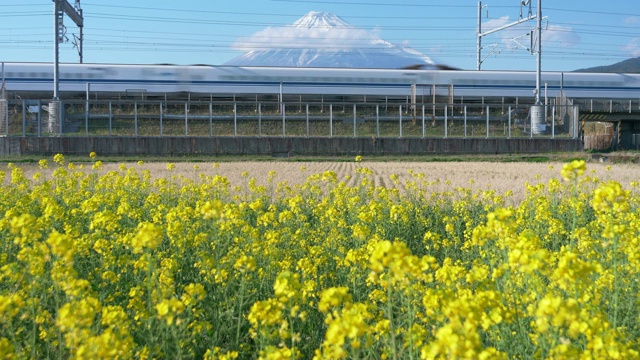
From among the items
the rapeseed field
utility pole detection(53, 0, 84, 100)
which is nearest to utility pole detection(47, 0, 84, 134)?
utility pole detection(53, 0, 84, 100)

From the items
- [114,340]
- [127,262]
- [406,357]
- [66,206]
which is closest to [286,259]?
[127,262]

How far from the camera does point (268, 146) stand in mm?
22891

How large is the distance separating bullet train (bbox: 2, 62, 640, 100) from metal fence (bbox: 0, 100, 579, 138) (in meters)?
1.62

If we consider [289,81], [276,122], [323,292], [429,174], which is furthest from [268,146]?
[323,292]

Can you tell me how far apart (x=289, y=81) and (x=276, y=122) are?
477 cm

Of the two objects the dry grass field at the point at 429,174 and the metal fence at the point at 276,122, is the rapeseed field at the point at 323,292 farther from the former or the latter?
the metal fence at the point at 276,122

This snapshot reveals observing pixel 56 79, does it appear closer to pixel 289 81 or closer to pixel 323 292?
pixel 289 81

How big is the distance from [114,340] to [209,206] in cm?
135

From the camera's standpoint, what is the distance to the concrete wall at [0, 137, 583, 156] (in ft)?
71.2

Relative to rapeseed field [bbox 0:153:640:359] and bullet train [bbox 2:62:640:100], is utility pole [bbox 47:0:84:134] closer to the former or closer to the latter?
bullet train [bbox 2:62:640:100]

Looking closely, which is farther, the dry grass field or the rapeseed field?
the dry grass field

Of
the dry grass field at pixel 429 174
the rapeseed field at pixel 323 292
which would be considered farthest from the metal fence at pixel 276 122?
the rapeseed field at pixel 323 292

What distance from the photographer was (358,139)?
2339 centimetres

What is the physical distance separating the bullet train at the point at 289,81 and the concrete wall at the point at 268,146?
6.30m
